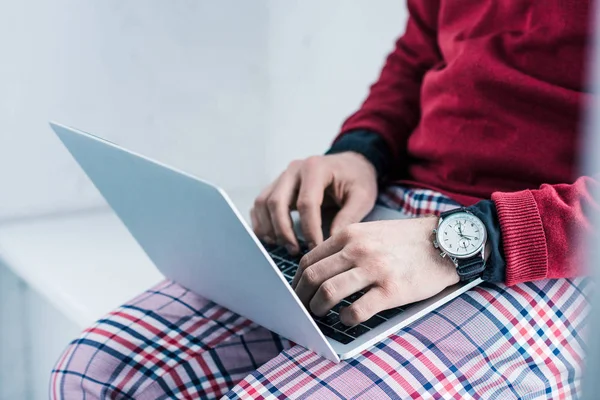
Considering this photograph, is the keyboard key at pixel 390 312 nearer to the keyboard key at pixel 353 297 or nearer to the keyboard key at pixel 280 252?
the keyboard key at pixel 353 297

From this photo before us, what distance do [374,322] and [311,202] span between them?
221 millimetres

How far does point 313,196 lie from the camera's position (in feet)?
2.80

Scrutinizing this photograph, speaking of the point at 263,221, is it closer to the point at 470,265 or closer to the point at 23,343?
the point at 470,265

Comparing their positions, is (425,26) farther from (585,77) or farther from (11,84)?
(11,84)

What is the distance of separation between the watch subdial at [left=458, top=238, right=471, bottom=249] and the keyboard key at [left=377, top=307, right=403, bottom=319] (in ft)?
0.29

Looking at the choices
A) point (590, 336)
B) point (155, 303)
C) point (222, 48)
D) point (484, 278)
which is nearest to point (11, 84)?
point (222, 48)

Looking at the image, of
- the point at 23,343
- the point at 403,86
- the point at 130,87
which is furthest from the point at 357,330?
the point at 130,87

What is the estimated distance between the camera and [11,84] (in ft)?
4.43

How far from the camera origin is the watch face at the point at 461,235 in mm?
671

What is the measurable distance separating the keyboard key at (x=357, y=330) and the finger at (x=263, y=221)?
242 mm

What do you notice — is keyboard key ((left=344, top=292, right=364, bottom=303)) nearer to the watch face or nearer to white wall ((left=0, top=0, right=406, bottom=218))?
the watch face

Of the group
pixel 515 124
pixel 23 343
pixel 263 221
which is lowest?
pixel 23 343

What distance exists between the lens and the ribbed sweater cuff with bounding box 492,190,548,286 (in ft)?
2.22

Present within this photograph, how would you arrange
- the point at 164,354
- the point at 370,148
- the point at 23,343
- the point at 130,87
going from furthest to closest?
1. the point at 130,87
2. the point at 23,343
3. the point at 370,148
4. the point at 164,354
